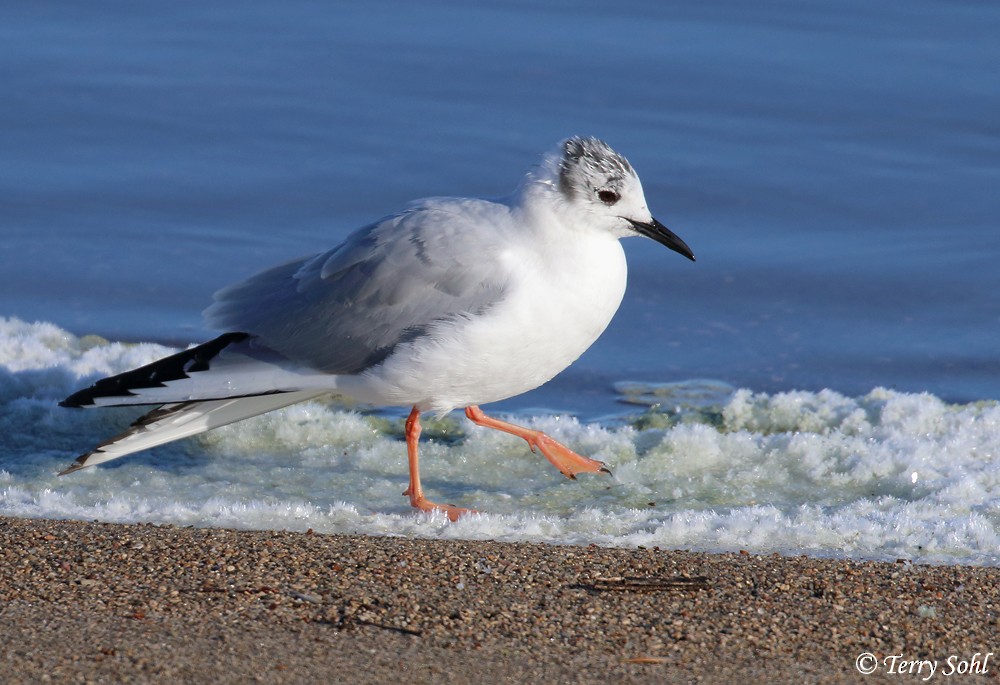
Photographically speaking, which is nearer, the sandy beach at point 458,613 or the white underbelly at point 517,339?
the sandy beach at point 458,613

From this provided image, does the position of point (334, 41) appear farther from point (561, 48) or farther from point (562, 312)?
point (562, 312)

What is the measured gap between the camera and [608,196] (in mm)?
5742

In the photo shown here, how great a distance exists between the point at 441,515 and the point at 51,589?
175cm

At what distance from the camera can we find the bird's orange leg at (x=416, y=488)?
571 centimetres

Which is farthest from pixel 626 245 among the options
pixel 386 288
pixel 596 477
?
pixel 386 288

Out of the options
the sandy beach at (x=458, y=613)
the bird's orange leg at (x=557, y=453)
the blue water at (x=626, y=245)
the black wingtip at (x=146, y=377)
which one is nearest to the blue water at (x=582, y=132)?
the blue water at (x=626, y=245)

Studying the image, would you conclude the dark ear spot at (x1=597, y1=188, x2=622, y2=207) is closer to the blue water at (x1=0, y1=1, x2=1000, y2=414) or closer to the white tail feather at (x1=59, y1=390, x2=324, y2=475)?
the white tail feather at (x1=59, y1=390, x2=324, y2=475)

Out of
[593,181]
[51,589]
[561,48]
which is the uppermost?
[561,48]

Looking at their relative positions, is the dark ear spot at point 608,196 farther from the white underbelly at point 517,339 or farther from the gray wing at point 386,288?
the gray wing at point 386,288

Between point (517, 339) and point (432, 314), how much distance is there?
350mm

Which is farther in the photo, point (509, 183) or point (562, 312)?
point (509, 183)

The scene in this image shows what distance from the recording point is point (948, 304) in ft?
29.9

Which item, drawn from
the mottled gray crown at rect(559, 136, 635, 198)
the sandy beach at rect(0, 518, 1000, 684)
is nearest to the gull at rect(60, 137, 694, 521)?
the mottled gray crown at rect(559, 136, 635, 198)

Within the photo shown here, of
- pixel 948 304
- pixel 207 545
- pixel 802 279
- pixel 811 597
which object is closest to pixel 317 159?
pixel 802 279
